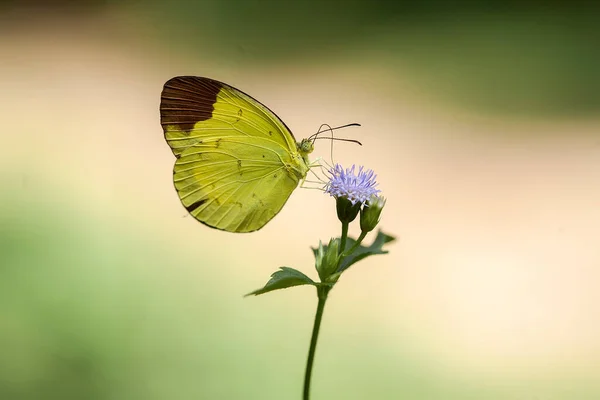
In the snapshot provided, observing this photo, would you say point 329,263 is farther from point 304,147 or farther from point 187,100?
point 187,100

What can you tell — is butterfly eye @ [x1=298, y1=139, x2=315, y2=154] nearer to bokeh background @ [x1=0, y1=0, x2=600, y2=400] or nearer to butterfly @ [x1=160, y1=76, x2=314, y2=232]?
butterfly @ [x1=160, y1=76, x2=314, y2=232]

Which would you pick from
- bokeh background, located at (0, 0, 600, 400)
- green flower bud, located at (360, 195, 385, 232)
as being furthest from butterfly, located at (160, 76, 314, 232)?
bokeh background, located at (0, 0, 600, 400)

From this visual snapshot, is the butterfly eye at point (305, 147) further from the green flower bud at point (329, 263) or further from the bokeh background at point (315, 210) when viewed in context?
the bokeh background at point (315, 210)

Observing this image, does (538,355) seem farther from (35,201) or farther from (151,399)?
(35,201)

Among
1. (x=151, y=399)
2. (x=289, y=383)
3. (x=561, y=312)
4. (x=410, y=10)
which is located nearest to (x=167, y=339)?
(x=151, y=399)

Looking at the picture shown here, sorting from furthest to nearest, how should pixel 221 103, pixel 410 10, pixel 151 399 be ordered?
pixel 410 10
pixel 151 399
pixel 221 103

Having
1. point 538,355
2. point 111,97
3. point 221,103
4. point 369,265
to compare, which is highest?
point 111,97

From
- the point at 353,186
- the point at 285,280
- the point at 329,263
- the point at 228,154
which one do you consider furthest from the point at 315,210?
the point at 285,280
